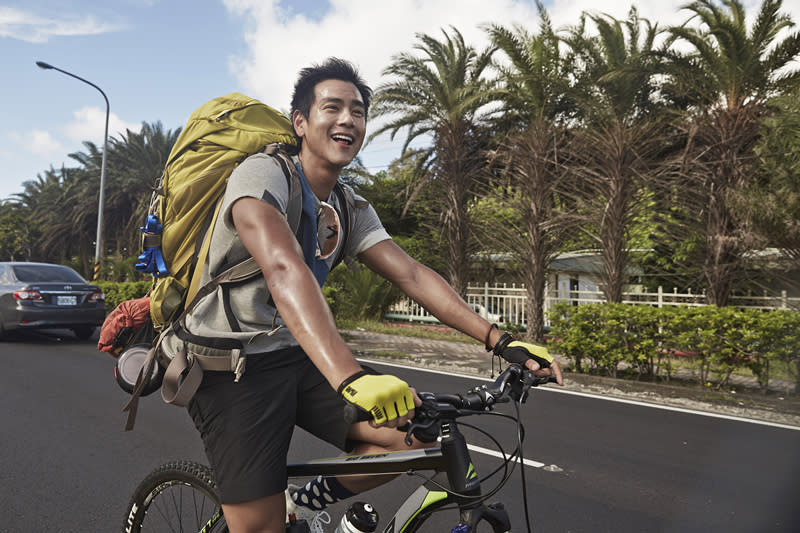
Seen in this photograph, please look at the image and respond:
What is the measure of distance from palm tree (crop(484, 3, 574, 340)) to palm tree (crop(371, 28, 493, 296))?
78cm

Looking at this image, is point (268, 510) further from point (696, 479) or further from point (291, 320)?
point (696, 479)

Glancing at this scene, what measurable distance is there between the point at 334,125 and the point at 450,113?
14.2m

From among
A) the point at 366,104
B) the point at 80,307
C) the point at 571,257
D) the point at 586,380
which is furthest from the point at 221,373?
the point at 571,257

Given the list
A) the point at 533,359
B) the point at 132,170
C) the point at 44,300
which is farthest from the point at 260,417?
the point at 132,170

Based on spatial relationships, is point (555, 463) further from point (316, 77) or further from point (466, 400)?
point (316, 77)

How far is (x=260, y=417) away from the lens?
1908 mm

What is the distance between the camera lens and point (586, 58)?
13680 mm

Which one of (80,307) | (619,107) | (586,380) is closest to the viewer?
(586,380)

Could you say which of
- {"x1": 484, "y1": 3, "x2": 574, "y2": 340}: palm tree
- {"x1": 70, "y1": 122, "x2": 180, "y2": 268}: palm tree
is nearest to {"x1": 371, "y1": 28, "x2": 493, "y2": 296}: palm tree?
{"x1": 484, "y1": 3, "x2": 574, "y2": 340}: palm tree

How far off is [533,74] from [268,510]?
14.1 metres

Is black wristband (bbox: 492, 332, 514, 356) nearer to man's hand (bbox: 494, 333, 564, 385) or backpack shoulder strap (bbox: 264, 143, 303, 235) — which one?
man's hand (bbox: 494, 333, 564, 385)

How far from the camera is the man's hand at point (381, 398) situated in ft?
4.62

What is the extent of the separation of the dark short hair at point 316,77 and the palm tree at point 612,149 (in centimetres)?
1091

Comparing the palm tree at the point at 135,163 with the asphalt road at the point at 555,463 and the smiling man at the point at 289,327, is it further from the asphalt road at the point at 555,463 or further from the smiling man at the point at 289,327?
the smiling man at the point at 289,327
